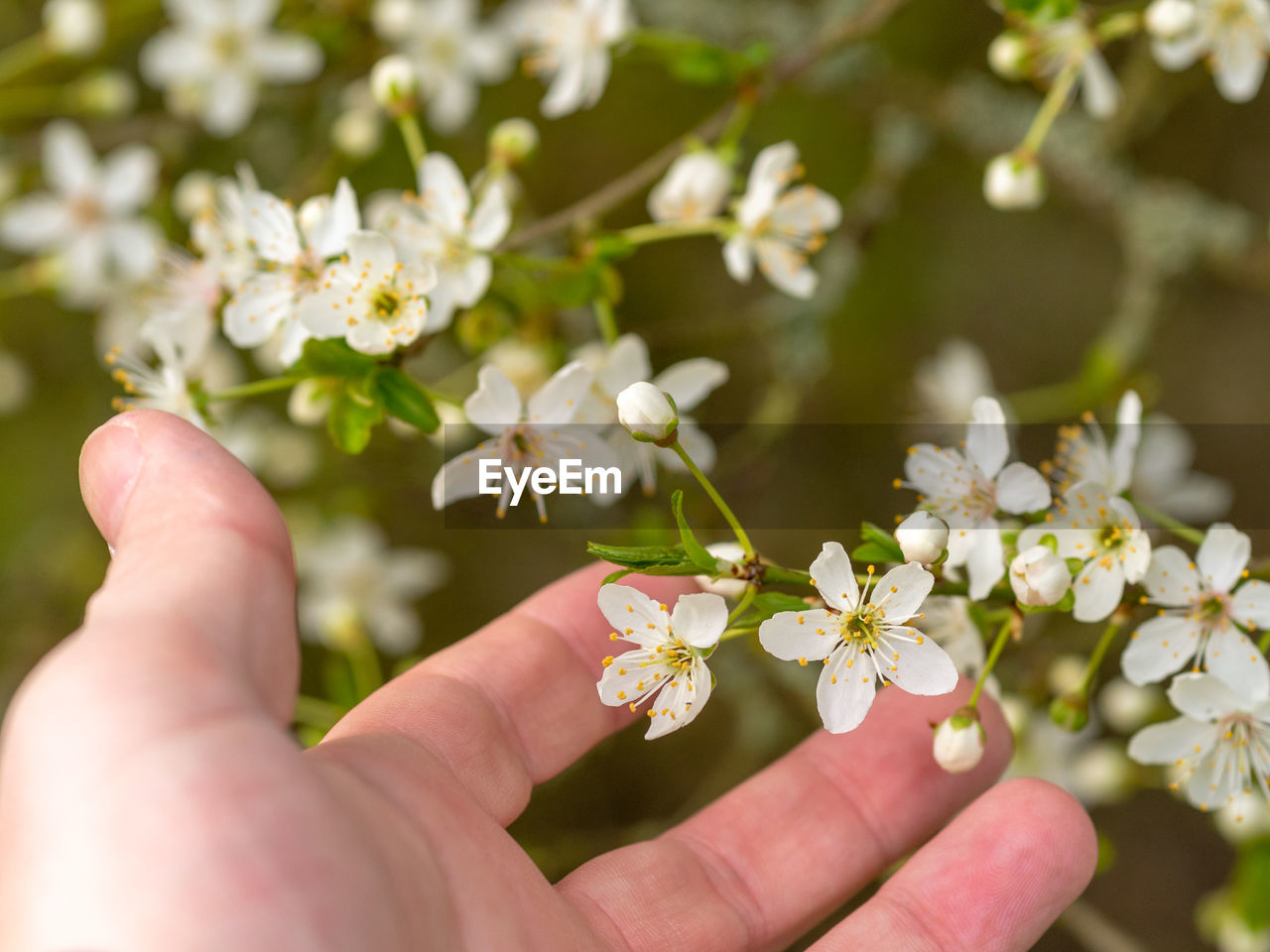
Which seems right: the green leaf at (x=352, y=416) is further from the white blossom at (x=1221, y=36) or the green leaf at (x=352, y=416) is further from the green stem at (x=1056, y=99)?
the white blossom at (x=1221, y=36)

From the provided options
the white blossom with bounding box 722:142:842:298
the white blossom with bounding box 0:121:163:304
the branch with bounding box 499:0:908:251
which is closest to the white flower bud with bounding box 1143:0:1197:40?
the branch with bounding box 499:0:908:251

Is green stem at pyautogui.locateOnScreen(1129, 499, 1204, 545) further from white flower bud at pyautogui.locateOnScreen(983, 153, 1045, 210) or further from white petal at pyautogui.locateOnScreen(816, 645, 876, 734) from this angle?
white flower bud at pyautogui.locateOnScreen(983, 153, 1045, 210)

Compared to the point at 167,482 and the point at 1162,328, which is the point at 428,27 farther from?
the point at 1162,328

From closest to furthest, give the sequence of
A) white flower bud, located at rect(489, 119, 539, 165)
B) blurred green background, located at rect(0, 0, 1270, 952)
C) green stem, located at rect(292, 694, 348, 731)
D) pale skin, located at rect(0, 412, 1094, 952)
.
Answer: pale skin, located at rect(0, 412, 1094, 952)
white flower bud, located at rect(489, 119, 539, 165)
green stem, located at rect(292, 694, 348, 731)
blurred green background, located at rect(0, 0, 1270, 952)

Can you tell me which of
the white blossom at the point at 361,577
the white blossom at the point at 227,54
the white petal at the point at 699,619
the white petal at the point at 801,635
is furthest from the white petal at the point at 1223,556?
the white blossom at the point at 227,54

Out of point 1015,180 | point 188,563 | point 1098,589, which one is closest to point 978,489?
point 1098,589

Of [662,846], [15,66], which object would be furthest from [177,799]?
[15,66]
